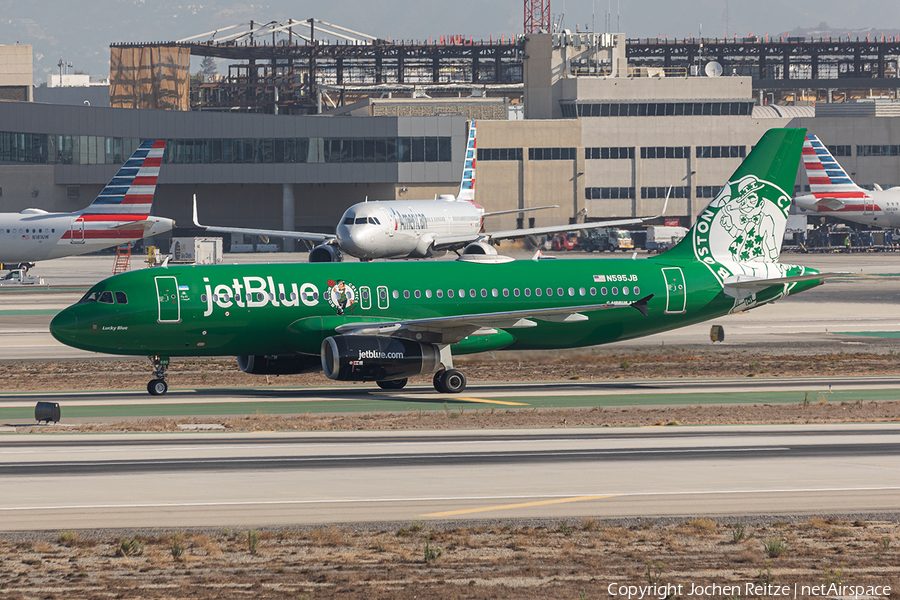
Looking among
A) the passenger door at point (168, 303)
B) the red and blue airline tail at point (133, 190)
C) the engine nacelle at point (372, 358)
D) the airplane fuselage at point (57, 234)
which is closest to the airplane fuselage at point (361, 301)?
the passenger door at point (168, 303)

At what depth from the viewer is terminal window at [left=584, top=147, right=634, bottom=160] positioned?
150250mm

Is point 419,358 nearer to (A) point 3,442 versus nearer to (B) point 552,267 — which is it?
(B) point 552,267

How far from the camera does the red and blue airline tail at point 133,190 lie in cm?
8475

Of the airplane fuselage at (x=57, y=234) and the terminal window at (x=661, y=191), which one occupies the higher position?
the terminal window at (x=661, y=191)

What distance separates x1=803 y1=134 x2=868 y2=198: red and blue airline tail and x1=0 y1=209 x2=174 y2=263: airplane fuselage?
215ft

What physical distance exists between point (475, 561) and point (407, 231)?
2686 inches

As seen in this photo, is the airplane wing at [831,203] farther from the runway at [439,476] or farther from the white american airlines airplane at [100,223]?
the runway at [439,476]

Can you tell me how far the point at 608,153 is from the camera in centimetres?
15050

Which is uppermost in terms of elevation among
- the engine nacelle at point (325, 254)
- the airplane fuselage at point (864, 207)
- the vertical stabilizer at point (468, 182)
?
the vertical stabilizer at point (468, 182)

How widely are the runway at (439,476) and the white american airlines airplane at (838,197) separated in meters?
88.7

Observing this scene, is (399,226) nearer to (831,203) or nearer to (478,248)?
(478,248)

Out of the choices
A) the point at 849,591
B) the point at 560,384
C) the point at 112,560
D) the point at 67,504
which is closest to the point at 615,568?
the point at 849,591

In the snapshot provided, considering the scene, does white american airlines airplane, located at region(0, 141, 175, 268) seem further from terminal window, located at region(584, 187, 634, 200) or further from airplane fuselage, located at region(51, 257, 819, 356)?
terminal window, located at region(584, 187, 634, 200)

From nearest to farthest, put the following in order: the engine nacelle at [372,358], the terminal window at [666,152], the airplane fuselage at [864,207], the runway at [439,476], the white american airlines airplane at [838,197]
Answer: the runway at [439,476] → the engine nacelle at [372,358] → the white american airlines airplane at [838,197] → the airplane fuselage at [864,207] → the terminal window at [666,152]
